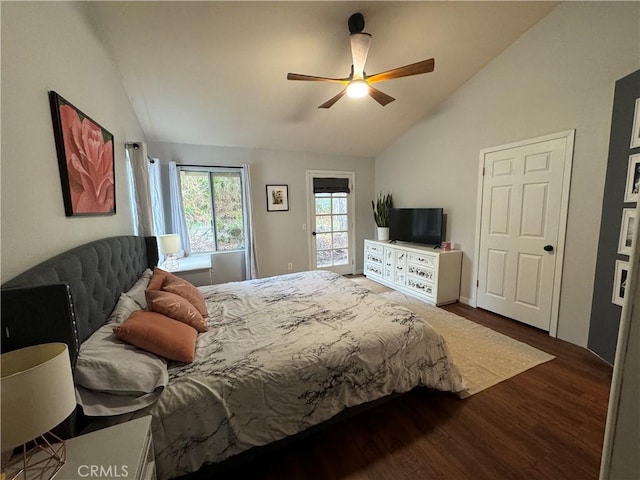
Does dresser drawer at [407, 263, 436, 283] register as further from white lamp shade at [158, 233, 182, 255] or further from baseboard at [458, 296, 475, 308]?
white lamp shade at [158, 233, 182, 255]

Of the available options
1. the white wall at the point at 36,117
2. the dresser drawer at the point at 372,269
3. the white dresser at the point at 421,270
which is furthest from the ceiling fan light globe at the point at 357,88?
the dresser drawer at the point at 372,269

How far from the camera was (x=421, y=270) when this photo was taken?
374cm

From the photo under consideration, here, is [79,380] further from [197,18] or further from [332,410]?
[197,18]

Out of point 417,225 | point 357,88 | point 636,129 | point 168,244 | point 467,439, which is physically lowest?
point 467,439

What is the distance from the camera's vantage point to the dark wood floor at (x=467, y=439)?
1.40 meters

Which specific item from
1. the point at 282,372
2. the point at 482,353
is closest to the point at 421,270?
the point at 482,353

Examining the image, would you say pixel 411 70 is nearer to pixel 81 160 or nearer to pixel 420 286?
pixel 81 160

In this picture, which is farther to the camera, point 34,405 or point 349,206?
point 349,206

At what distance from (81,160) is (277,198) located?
297 cm

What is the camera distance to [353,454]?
1.50 m

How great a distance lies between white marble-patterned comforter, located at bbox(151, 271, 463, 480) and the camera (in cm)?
118

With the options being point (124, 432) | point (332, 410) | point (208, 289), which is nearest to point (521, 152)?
point (332, 410)

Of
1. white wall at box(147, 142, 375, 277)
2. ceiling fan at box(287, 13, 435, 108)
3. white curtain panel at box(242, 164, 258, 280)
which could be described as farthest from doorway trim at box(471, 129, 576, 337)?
white curtain panel at box(242, 164, 258, 280)

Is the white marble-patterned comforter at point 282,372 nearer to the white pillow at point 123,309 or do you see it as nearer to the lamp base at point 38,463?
the lamp base at point 38,463
